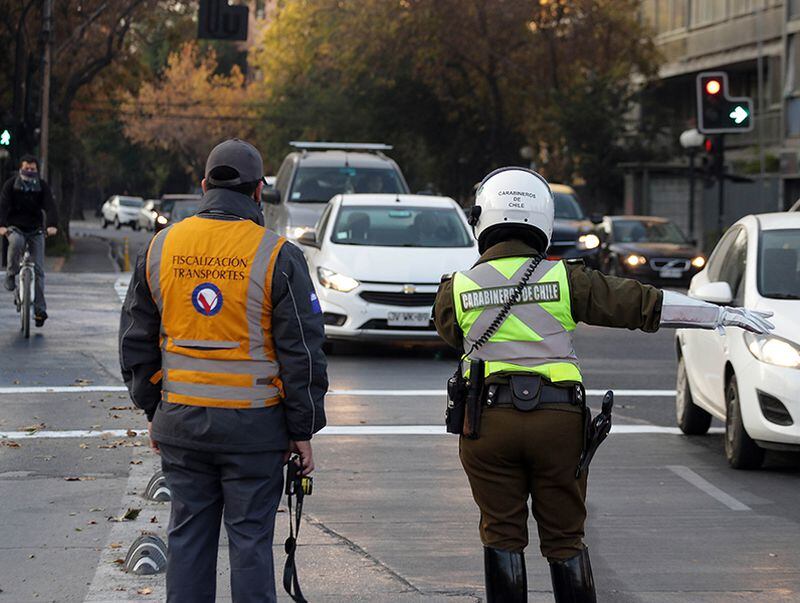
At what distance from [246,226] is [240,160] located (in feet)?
0.79

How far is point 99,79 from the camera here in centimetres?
4684

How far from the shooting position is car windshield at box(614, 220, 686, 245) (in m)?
31.7

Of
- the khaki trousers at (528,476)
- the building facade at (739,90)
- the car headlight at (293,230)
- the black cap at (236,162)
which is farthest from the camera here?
the building facade at (739,90)

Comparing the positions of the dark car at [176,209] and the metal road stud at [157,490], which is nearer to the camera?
the metal road stud at [157,490]

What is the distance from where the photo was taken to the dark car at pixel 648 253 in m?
30.0

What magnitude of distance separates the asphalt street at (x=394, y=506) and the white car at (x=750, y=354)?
27cm

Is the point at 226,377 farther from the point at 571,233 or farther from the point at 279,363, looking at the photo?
the point at 571,233

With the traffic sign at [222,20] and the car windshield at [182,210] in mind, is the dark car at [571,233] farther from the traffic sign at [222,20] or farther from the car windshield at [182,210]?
the car windshield at [182,210]

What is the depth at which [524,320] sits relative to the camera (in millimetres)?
5004

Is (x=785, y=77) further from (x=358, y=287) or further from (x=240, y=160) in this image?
(x=240, y=160)

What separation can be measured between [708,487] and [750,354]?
2.87 feet

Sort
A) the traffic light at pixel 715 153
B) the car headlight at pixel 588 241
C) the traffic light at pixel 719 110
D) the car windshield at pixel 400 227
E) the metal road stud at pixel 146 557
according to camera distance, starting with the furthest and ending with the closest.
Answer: the car headlight at pixel 588 241 < the traffic light at pixel 715 153 < the traffic light at pixel 719 110 < the car windshield at pixel 400 227 < the metal road stud at pixel 146 557

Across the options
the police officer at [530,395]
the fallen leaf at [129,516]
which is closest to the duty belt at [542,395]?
the police officer at [530,395]

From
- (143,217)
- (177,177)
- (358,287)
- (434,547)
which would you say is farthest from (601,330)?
(177,177)
